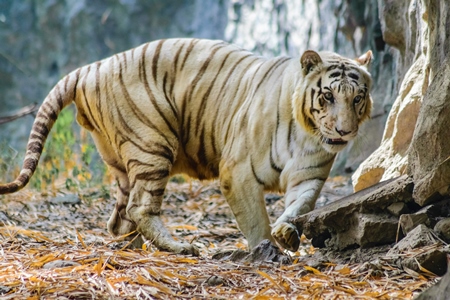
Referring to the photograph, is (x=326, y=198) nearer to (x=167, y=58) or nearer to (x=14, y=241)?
(x=167, y=58)

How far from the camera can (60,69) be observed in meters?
13.8

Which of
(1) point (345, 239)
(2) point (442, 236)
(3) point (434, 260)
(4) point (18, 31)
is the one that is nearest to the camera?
(3) point (434, 260)

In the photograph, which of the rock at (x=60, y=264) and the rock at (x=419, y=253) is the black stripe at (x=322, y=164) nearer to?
the rock at (x=419, y=253)

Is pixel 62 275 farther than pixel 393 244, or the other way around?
pixel 393 244

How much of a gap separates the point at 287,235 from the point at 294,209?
411mm

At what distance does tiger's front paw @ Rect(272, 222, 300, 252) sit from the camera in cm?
375

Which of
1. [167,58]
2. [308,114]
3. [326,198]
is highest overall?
[167,58]

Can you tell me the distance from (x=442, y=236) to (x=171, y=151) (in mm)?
2314

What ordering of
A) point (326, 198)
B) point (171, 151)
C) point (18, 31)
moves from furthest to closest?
point (18, 31), point (326, 198), point (171, 151)

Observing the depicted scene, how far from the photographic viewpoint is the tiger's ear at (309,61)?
4.44 m

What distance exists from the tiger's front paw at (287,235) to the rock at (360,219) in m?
0.07

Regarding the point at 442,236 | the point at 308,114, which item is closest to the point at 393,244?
the point at 442,236

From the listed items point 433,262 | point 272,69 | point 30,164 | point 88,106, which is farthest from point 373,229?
point 88,106

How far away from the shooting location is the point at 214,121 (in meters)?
4.96
